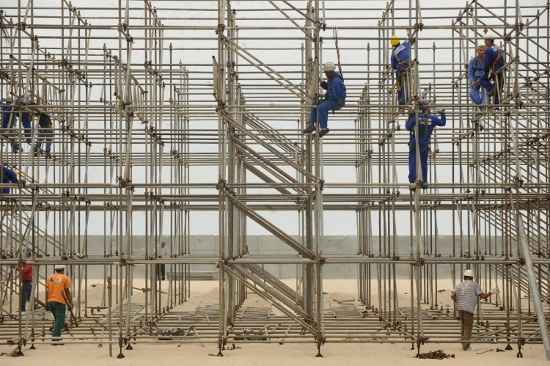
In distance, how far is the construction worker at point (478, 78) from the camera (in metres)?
19.6

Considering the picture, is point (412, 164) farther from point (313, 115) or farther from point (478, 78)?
point (313, 115)

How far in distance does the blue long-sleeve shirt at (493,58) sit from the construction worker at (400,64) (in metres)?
1.54

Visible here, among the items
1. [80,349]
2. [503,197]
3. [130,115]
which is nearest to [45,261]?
[80,349]

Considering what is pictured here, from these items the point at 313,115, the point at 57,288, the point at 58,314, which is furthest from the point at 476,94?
the point at 58,314

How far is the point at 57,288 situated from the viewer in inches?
687

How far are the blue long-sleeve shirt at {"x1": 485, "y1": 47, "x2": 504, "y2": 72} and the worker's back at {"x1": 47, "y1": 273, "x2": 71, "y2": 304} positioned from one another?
8807 mm

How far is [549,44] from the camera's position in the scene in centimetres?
A: 2052

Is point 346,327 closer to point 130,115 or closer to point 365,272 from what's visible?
point 130,115

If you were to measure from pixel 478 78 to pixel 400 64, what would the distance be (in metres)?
1.62

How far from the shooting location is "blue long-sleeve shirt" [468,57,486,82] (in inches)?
774

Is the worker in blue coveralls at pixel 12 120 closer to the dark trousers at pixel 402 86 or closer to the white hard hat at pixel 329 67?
the white hard hat at pixel 329 67

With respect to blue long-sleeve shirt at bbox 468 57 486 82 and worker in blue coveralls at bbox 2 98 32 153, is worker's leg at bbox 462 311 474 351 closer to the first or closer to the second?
blue long-sleeve shirt at bbox 468 57 486 82

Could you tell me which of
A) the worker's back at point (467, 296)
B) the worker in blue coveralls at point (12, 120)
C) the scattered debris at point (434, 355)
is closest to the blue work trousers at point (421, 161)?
the worker's back at point (467, 296)

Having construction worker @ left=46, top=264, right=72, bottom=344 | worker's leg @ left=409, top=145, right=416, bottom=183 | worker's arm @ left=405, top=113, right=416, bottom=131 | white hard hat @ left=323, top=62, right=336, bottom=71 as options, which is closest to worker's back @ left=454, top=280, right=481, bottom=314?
worker's arm @ left=405, top=113, right=416, bottom=131
